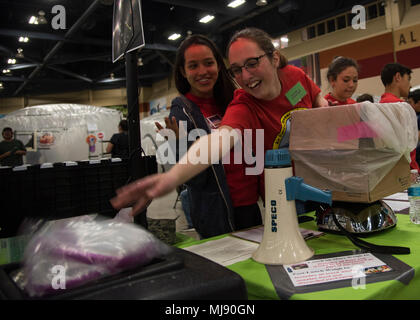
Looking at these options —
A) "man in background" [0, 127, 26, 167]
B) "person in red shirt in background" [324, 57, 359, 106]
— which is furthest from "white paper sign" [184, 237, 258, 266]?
"man in background" [0, 127, 26, 167]

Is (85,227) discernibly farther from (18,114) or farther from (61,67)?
(61,67)

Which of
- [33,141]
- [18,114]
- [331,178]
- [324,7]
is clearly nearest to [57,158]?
[33,141]

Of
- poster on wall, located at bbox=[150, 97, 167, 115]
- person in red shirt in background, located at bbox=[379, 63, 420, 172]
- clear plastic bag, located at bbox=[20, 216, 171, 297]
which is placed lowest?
clear plastic bag, located at bbox=[20, 216, 171, 297]

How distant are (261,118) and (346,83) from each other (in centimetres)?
145

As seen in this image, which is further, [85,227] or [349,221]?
[349,221]

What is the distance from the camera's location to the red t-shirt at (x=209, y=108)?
1387mm

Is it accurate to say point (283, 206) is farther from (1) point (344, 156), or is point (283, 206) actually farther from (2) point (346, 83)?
(2) point (346, 83)

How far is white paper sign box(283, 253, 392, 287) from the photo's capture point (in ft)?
2.24

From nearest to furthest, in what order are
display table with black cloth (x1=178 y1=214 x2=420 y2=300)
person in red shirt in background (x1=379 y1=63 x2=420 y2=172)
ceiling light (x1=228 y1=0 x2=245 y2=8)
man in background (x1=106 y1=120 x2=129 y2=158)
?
display table with black cloth (x1=178 y1=214 x2=420 y2=300) < person in red shirt in background (x1=379 y1=63 x2=420 y2=172) < man in background (x1=106 y1=120 x2=129 y2=158) < ceiling light (x1=228 y1=0 x2=245 y2=8)

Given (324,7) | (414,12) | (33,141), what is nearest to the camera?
(414,12)

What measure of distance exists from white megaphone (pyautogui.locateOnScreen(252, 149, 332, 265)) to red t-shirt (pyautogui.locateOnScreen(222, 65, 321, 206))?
27 cm

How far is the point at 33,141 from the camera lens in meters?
6.77

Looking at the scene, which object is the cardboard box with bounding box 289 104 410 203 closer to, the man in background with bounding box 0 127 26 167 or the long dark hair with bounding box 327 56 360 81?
the long dark hair with bounding box 327 56 360 81
